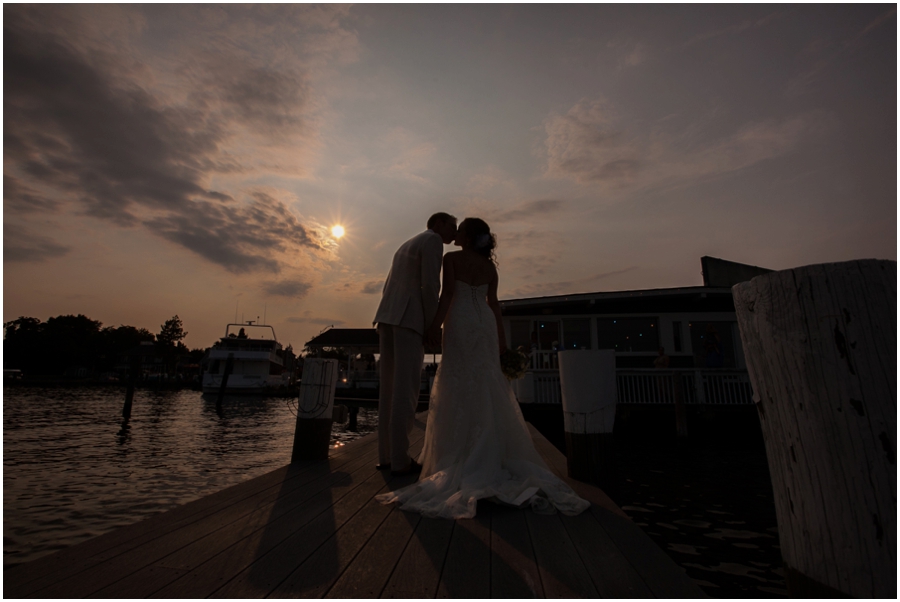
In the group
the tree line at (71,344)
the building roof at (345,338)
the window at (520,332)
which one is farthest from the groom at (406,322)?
the tree line at (71,344)

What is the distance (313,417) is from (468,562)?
3.28 meters

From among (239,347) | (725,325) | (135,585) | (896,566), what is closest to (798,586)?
(896,566)

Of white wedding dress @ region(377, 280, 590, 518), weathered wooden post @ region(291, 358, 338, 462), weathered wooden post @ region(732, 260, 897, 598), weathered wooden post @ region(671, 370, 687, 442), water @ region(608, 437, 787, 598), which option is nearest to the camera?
weathered wooden post @ region(732, 260, 897, 598)

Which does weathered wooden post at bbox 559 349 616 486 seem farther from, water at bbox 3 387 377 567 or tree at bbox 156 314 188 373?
tree at bbox 156 314 188 373

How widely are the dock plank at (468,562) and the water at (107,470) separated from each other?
3515 millimetres

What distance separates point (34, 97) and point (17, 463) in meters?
7.04

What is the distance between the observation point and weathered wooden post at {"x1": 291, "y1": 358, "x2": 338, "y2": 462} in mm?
4719

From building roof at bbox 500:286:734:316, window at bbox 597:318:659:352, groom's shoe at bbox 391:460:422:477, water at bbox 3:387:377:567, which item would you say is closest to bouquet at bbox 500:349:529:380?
groom's shoe at bbox 391:460:422:477

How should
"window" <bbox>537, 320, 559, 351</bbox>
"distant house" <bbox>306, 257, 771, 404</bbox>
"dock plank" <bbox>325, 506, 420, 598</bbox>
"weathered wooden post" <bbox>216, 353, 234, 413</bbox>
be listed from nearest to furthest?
1. "dock plank" <bbox>325, 506, 420, 598</bbox>
2. "distant house" <bbox>306, 257, 771, 404</bbox>
3. "window" <bbox>537, 320, 559, 351</bbox>
4. "weathered wooden post" <bbox>216, 353, 234, 413</bbox>

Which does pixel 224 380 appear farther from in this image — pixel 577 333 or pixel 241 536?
pixel 241 536

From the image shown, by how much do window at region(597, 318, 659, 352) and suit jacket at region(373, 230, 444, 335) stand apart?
43.8 feet

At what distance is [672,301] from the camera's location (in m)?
15.6

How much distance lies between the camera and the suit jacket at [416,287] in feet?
12.9

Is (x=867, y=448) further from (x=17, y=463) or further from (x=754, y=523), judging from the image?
(x=17, y=463)
